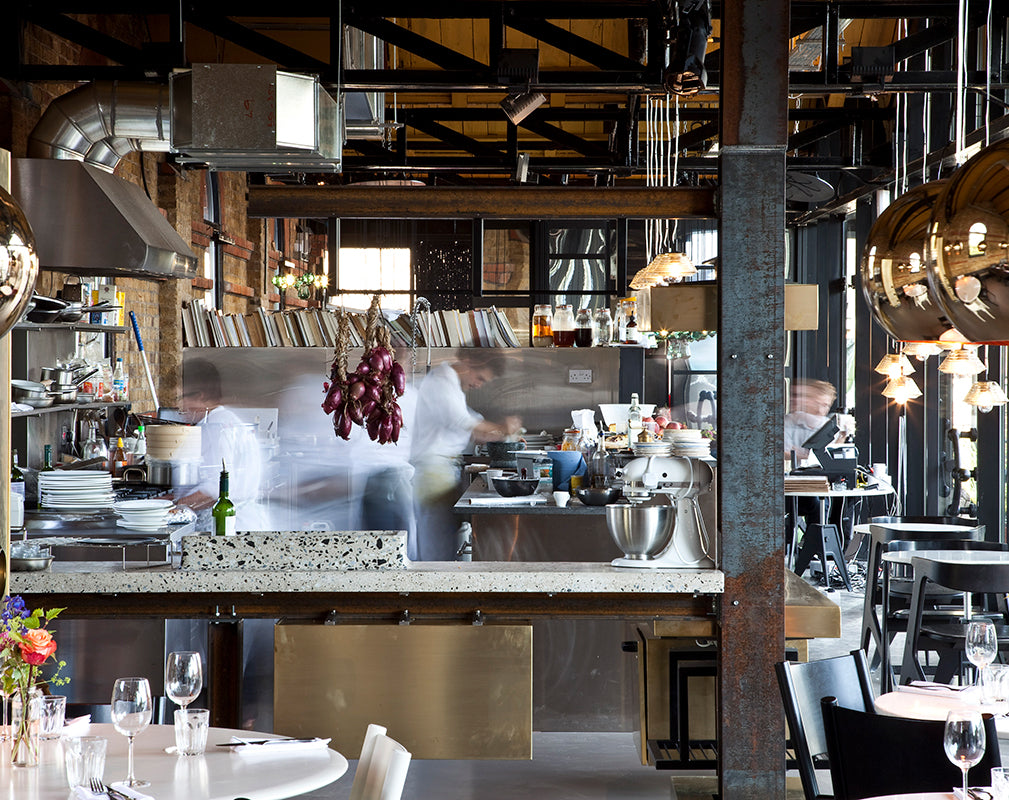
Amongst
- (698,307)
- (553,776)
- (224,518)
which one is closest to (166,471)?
(224,518)

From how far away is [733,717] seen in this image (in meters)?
3.75

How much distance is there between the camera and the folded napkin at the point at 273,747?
268 cm

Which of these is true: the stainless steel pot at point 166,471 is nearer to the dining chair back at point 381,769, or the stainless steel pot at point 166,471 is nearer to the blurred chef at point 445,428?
the blurred chef at point 445,428

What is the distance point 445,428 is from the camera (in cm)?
881

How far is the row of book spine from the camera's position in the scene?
8609mm

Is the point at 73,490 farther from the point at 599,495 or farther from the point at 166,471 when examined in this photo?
the point at 599,495

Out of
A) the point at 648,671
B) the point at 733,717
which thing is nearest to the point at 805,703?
the point at 733,717

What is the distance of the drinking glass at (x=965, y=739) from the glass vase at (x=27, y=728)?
6.55 feet

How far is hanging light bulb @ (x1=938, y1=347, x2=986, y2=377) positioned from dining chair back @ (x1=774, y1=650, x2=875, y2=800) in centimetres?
394

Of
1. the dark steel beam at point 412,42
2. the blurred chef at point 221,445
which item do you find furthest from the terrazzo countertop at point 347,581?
the blurred chef at point 221,445

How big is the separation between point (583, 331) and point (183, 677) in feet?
22.1

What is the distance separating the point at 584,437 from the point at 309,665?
446cm

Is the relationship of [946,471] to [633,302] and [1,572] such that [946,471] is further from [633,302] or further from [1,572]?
[1,572]

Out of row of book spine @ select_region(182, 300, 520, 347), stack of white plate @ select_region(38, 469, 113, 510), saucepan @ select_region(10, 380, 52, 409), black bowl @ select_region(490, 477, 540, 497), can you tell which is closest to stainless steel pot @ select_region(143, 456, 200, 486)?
saucepan @ select_region(10, 380, 52, 409)
